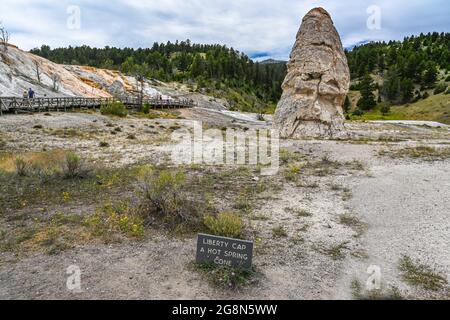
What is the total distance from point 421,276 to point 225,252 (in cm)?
397

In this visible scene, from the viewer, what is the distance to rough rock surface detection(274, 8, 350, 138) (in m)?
29.7

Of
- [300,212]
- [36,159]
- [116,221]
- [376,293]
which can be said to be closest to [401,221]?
[300,212]

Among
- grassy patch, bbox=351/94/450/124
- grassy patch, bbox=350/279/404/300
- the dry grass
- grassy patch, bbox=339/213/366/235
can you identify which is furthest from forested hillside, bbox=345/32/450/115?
grassy patch, bbox=350/279/404/300

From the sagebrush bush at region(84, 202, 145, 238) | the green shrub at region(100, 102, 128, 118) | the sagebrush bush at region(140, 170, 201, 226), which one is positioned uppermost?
the green shrub at region(100, 102, 128, 118)

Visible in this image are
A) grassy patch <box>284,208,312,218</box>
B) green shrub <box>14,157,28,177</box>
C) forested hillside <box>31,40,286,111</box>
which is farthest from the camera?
forested hillside <box>31,40,286,111</box>

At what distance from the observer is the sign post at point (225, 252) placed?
642 cm

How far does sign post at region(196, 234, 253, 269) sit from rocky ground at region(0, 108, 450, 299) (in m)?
0.37

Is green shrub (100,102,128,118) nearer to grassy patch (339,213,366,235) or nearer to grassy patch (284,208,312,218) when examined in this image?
grassy patch (284,208,312,218)

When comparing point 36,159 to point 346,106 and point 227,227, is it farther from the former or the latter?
point 346,106

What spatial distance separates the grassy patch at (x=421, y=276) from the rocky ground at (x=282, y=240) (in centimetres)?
2

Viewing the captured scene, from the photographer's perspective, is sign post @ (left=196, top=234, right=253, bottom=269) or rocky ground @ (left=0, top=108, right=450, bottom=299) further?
sign post @ (left=196, top=234, right=253, bottom=269)

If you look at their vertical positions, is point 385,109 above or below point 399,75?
below

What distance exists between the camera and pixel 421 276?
21.4ft

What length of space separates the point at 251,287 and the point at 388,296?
7.98ft
